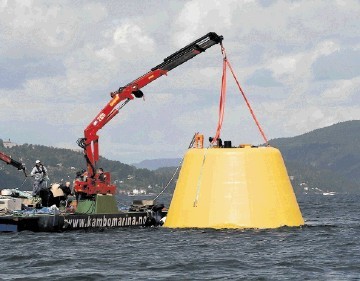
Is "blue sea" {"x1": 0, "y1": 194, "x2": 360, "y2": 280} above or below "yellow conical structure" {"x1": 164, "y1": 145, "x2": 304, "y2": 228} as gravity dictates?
below

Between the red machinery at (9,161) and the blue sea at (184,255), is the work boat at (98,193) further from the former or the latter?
the red machinery at (9,161)

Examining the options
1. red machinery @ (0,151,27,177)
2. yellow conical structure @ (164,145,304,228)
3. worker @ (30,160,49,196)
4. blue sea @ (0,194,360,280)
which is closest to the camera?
blue sea @ (0,194,360,280)

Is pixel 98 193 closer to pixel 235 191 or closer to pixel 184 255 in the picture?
pixel 235 191

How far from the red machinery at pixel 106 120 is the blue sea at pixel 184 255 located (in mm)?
4220

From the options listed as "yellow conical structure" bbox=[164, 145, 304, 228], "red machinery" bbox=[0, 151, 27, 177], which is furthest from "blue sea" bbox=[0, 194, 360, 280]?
"red machinery" bbox=[0, 151, 27, 177]

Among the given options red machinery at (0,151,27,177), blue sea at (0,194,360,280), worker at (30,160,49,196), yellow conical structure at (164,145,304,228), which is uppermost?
red machinery at (0,151,27,177)

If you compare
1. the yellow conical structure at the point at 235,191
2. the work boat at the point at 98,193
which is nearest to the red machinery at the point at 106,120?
the work boat at the point at 98,193

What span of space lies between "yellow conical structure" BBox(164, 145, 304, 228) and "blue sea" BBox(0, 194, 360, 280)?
0.53 meters

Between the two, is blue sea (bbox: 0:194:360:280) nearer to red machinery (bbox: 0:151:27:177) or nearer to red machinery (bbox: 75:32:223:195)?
red machinery (bbox: 75:32:223:195)

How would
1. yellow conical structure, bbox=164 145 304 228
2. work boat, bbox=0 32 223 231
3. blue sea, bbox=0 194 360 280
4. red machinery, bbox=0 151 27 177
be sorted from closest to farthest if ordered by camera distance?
blue sea, bbox=0 194 360 280
yellow conical structure, bbox=164 145 304 228
work boat, bbox=0 32 223 231
red machinery, bbox=0 151 27 177

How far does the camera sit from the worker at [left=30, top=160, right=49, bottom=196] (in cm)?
4350

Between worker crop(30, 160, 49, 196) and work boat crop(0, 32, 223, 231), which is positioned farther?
worker crop(30, 160, 49, 196)

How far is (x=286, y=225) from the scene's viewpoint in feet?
116

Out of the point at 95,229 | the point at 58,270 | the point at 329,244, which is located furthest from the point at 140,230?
the point at 58,270
